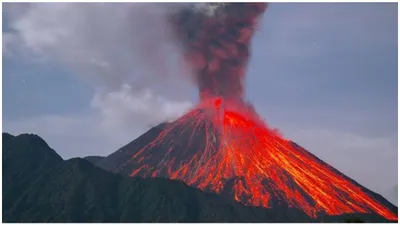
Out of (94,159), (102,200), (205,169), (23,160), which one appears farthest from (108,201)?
(94,159)

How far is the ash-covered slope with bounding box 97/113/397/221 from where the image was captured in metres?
91.5

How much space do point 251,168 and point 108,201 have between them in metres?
26.6

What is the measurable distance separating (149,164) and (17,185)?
23544 mm

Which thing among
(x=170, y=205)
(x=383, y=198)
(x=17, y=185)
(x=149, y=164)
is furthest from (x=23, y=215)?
(x=383, y=198)

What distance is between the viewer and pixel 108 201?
86.1 metres

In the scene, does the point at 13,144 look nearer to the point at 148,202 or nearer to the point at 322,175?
the point at 148,202

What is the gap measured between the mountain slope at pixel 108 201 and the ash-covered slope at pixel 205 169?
260 inches

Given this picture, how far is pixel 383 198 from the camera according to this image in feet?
329

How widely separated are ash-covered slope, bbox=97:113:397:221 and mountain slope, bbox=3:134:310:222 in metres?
6.61

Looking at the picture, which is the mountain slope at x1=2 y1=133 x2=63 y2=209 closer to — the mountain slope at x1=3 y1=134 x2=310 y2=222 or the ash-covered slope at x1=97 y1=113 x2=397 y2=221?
the mountain slope at x1=3 y1=134 x2=310 y2=222

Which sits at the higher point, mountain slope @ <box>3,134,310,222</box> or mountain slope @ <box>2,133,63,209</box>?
mountain slope @ <box>2,133,63,209</box>

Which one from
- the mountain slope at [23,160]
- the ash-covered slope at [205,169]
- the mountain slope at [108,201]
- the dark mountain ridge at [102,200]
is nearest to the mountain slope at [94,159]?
the ash-covered slope at [205,169]

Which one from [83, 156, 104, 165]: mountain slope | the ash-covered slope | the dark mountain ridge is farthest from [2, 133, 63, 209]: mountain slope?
[83, 156, 104, 165]: mountain slope

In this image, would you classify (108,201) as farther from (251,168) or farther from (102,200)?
(251,168)
